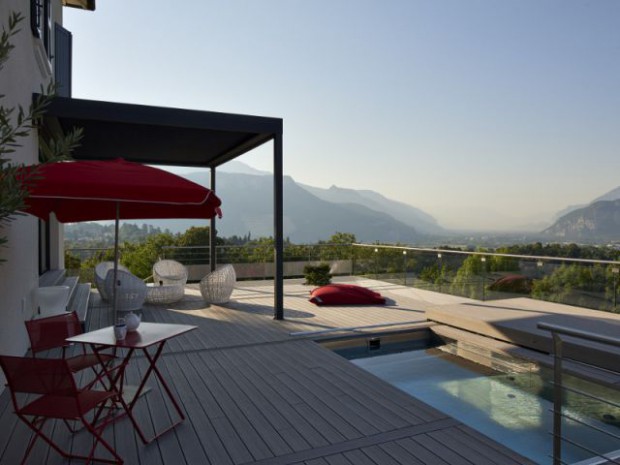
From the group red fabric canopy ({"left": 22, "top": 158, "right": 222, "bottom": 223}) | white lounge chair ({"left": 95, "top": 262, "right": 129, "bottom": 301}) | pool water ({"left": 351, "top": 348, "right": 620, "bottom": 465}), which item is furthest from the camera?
white lounge chair ({"left": 95, "top": 262, "right": 129, "bottom": 301})

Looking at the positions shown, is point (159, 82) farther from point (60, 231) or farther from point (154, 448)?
point (154, 448)

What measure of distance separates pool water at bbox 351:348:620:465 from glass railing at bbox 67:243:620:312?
2.86 m

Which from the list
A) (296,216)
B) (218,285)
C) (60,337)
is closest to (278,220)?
(218,285)

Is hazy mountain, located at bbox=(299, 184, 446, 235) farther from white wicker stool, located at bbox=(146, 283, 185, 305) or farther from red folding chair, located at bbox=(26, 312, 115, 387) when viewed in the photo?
red folding chair, located at bbox=(26, 312, 115, 387)

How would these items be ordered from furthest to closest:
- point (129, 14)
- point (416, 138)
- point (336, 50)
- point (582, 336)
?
point (416, 138)
point (336, 50)
point (129, 14)
point (582, 336)

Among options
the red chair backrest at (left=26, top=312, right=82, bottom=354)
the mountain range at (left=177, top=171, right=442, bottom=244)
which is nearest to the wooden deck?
the red chair backrest at (left=26, top=312, right=82, bottom=354)

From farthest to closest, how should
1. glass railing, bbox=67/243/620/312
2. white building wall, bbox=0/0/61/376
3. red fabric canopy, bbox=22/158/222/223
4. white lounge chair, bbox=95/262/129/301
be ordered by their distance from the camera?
white lounge chair, bbox=95/262/129/301, glass railing, bbox=67/243/620/312, white building wall, bbox=0/0/61/376, red fabric canopy, bbox=22/158/222/223

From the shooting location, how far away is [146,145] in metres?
8.27

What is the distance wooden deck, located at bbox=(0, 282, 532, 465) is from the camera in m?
2.92

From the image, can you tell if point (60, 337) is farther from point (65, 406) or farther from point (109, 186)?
point (109, 186)

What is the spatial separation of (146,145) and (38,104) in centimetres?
660

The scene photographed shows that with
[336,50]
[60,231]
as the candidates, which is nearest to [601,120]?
[336,50]

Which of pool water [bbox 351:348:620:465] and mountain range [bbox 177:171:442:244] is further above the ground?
mountain range [bbox 177:171:442:244]

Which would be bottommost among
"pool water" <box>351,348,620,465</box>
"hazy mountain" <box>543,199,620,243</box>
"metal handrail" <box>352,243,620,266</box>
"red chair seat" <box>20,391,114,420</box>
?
"pool water" <box>351,348,620,465</box>
